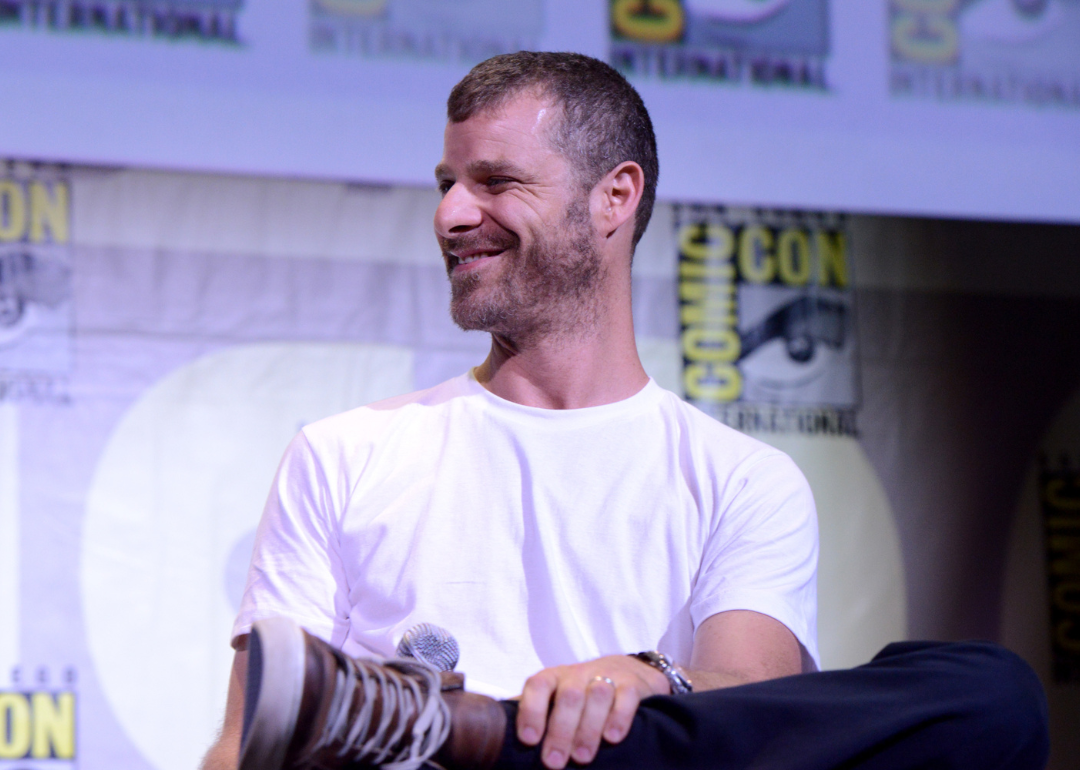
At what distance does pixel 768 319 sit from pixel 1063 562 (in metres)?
0.77

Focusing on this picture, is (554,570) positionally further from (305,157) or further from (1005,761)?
(305,157)

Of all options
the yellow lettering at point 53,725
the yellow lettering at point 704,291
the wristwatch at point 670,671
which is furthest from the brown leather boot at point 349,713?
the yellow lettering at point 704,291

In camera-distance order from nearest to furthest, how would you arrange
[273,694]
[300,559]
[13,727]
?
[273,694]
[300,559]
[13,727]

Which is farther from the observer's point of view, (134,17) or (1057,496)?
(1057,496)

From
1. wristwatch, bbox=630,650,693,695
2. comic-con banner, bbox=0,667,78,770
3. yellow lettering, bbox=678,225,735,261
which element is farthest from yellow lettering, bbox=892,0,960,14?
comic-con banner, bbox=0,667,78,770

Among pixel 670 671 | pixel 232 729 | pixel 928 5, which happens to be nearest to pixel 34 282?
pixel 232 729

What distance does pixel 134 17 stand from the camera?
197 cm

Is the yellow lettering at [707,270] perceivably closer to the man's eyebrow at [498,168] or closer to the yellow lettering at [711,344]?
the yellow lettering at [711,344]

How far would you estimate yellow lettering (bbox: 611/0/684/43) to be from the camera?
2156 mm

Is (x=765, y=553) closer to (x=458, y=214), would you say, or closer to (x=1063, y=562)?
(x=458, y=214)

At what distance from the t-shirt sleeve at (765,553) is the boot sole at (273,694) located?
0.53 m

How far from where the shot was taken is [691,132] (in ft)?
7.19

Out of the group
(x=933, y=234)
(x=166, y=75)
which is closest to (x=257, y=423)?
(x=166, y=75)

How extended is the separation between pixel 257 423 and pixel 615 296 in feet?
3.06
